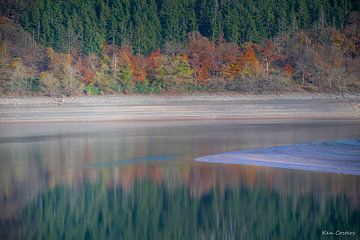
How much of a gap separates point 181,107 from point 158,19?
17915 millimetres

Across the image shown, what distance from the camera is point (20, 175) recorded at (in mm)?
18500

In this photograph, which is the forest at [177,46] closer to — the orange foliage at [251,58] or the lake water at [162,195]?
the orange foliage at [251,58]

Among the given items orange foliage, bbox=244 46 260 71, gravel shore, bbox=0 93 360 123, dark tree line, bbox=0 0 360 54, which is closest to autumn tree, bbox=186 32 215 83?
dark tree line, bbox=0 0 360 54

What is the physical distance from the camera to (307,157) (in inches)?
787

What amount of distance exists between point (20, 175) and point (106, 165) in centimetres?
265

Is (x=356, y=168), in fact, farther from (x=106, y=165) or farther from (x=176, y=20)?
(x=176, y=20)

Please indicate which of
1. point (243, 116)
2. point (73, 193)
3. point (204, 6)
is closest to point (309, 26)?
point (204, 6)

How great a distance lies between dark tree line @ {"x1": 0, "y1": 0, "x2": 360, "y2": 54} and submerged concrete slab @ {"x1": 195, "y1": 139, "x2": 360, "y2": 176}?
1286 inches

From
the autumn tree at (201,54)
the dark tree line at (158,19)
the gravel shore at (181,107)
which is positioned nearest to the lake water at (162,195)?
the gravel shore at (181,107)

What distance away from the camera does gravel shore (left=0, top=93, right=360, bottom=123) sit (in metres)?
36.8

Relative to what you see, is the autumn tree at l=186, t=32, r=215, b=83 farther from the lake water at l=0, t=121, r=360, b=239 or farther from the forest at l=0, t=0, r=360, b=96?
the lake water at l=0, t=121, r=360, b=239

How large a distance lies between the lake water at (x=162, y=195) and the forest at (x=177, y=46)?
809 inches

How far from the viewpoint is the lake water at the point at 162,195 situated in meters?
12.8

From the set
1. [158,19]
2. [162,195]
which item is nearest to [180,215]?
[162,195]
